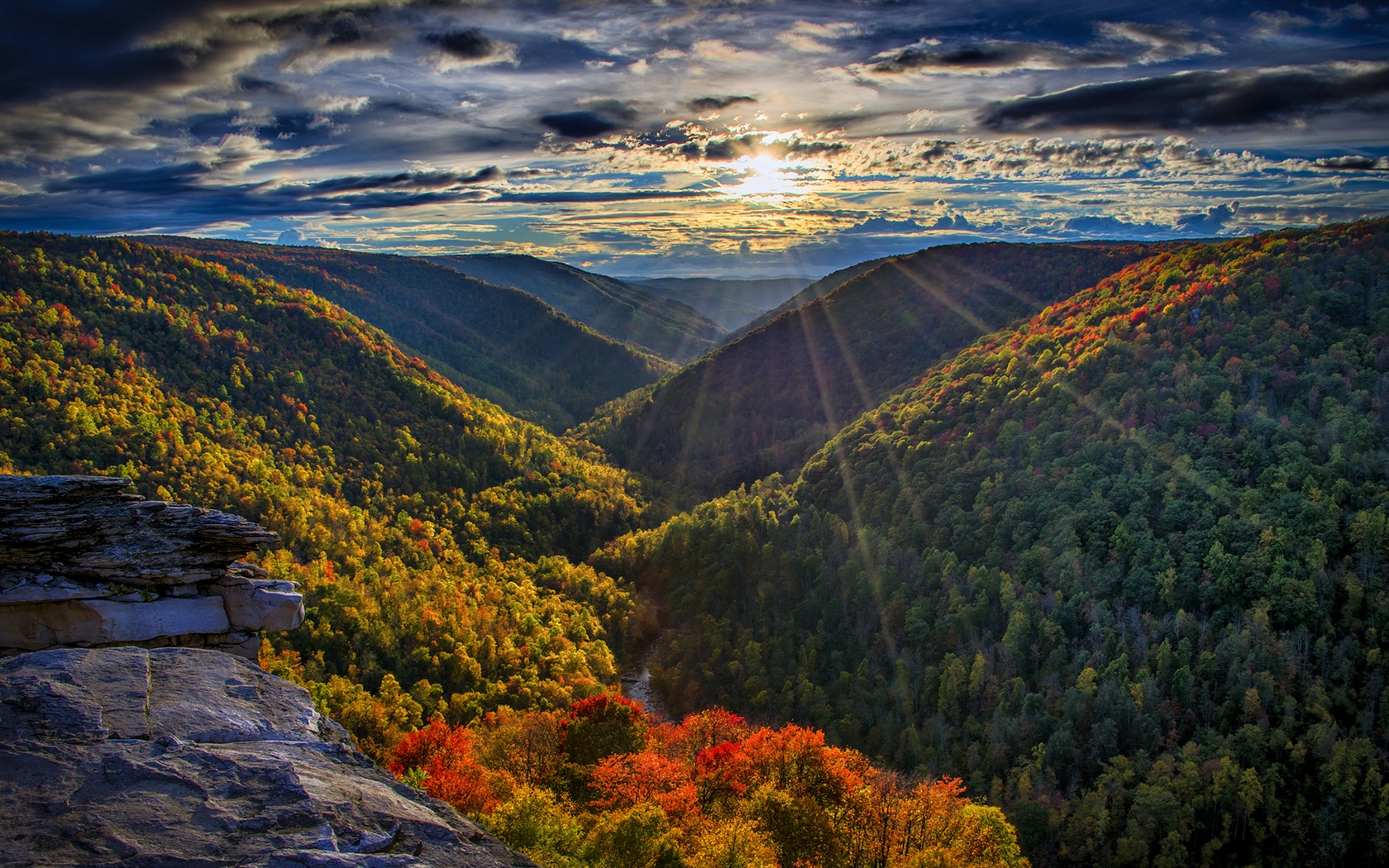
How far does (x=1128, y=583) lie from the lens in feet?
327

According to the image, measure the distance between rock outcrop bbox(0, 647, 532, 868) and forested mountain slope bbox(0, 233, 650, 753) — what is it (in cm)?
5676

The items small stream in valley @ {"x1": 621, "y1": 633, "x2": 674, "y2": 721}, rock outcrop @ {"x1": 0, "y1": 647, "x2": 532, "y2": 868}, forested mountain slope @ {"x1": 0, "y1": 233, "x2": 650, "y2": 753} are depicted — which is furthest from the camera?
small stream in valley @ {"x1": 621, "y1": 633, "x2": 674, "y2": 721}

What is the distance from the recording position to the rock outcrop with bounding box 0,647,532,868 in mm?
15164

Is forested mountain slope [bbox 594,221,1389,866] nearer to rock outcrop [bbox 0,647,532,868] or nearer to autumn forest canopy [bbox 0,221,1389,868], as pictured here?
autumn forest canopy [bbox 0,221,1389,868]

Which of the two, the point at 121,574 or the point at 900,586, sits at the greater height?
the point at 121,574

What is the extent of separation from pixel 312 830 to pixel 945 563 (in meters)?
113

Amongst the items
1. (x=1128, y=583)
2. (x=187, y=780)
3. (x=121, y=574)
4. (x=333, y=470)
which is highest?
(x=121, y=574)

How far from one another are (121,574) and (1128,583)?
11190 cm

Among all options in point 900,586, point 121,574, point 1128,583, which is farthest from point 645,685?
point 121,574

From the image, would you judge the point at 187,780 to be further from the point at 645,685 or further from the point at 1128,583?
the point at 645,685

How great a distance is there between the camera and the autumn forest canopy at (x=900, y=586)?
2618 inches

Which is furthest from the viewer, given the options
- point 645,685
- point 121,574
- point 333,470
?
point 333,470

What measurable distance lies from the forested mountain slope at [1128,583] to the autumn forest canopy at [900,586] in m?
0.53

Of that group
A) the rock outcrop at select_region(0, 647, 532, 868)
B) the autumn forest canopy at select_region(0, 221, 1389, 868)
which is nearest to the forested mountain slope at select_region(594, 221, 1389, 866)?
the autumn forest canopy at select_region(0, 221, 1389, 868)
